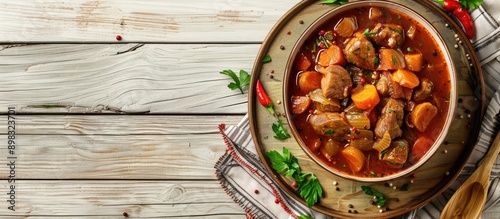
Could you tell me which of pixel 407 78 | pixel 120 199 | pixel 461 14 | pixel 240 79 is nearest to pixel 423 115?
pixel 407 78

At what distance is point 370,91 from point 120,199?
143 cm

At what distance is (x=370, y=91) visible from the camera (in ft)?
8.11

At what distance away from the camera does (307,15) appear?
2.65 m

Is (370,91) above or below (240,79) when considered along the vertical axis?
below

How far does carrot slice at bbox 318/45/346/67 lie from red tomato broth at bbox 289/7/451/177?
1.2 inches

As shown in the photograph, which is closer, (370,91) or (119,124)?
(370,91)

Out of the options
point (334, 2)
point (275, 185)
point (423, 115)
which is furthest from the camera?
point (275, 185)

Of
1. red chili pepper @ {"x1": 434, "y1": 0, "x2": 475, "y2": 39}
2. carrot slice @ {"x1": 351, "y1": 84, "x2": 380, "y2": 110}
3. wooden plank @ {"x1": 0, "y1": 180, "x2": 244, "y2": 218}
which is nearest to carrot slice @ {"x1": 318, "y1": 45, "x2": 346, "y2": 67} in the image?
carrot slice @ {"x1": 351, "y1": 84, "x2": 380, "y2": 110}

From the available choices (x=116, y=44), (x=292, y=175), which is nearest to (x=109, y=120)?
(x=116, y=44)

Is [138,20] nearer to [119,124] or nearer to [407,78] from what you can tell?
[119,124]

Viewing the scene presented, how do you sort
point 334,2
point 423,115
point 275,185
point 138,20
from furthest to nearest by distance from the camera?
point 138,20 < point 275,185 < point 334,2 < point 423,115

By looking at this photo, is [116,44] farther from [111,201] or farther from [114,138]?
[111,201]

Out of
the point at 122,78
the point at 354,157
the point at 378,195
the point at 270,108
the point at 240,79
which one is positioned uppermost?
the point at 122,78

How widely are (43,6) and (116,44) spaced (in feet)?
1.41
